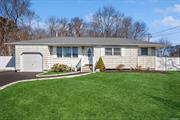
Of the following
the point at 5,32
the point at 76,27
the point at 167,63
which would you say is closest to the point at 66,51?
the point at 167,63

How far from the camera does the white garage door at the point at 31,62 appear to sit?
2759 centimetres

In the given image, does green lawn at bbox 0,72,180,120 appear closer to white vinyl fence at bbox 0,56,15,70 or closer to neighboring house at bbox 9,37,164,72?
neighboring house at bbox 9,37,164,72

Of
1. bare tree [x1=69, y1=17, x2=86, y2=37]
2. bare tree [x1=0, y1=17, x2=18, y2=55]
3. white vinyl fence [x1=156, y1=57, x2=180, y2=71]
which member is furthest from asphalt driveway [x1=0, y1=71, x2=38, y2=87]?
bare tree [x1=69, y1=17, x2=86, y2=37]

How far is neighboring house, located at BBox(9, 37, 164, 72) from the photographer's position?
27.6m

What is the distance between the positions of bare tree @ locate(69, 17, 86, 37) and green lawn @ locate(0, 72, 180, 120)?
134 feet

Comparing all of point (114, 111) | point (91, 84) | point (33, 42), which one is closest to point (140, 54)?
point (33, 42)

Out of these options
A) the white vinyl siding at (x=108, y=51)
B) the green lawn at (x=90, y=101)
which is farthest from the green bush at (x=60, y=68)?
the green lawn at (x=90, y=101)

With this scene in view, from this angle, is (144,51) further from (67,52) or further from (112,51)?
(67,52)

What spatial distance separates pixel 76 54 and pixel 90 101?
1681 centimetres

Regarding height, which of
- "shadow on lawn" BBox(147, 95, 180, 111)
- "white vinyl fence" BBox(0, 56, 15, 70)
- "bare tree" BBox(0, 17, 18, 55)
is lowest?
"shadow on lawn" BBox(147, 95, 180, 111)

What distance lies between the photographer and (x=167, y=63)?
3462cm

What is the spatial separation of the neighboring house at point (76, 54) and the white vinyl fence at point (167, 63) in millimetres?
5395

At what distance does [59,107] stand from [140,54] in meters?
19.7

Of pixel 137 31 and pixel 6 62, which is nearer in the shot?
pixel 6 62
